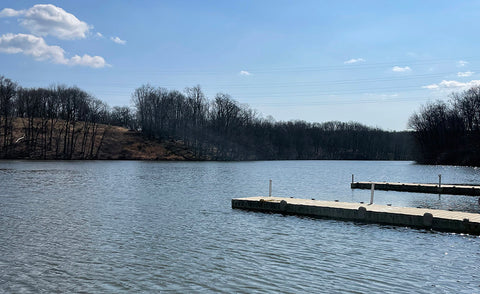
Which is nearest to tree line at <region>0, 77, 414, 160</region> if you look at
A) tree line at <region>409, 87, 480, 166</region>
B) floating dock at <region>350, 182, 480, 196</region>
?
tree line at <region>409, 87, 480, 166</region>

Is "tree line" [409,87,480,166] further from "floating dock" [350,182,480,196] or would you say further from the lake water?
the lake water

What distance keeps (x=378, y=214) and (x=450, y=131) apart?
386ft

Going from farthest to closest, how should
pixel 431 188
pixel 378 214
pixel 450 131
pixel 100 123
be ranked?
pixel 100 123 < pixel 450 131 < pixel 431 188 < pixel 378 214

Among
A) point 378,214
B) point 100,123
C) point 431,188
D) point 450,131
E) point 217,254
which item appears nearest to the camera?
point 217,254

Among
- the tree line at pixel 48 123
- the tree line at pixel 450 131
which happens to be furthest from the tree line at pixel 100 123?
the tree line at pixel 450 131

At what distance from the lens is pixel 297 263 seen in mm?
14656

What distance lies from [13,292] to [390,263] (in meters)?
12.0

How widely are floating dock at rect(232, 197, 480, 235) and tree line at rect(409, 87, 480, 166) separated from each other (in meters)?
98.9

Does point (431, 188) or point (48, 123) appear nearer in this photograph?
point (431, 188)

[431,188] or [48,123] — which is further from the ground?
[48,123]

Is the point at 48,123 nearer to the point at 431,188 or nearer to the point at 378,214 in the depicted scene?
the point at 431,188

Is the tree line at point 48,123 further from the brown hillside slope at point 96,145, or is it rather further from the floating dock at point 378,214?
the floating dock at point 378,214

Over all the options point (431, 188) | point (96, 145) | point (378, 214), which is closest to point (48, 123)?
point (96, 145)

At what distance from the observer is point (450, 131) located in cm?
12619
